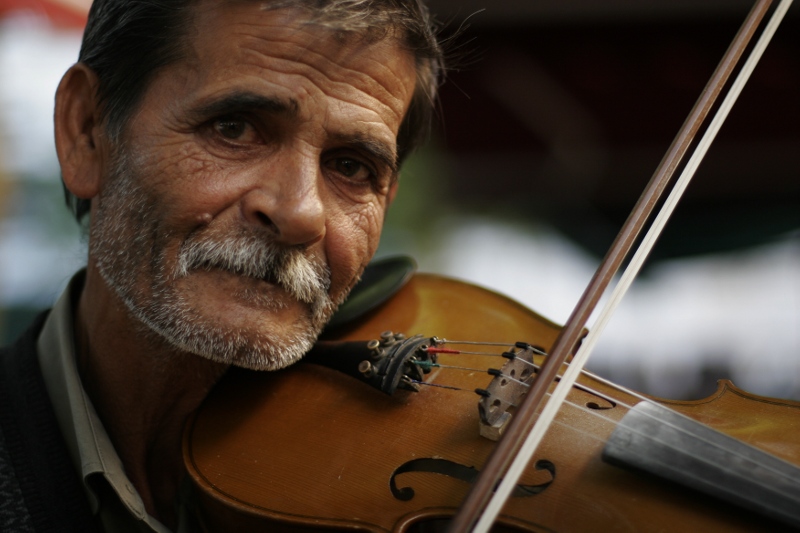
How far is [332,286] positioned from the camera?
1.25m

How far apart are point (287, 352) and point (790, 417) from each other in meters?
0.71

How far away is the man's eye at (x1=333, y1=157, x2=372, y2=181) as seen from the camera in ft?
4.15

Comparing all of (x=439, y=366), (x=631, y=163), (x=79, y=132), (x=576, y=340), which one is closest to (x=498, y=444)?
(x=576, y=340)

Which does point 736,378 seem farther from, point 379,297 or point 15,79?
point 15,79

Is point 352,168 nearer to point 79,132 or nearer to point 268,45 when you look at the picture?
point 268,45

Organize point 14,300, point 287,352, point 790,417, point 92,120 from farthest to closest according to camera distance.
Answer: point 14,300, point 92,120, point 287,352, point 790,417

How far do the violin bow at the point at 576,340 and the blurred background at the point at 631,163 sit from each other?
2.59m

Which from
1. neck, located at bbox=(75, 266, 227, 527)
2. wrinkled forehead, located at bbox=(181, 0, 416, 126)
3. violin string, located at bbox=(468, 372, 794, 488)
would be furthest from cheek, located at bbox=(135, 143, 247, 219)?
violin string, located at bbox=(468, 372, 794, 488)

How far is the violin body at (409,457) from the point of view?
0.85m

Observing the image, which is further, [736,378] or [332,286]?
[736,378]

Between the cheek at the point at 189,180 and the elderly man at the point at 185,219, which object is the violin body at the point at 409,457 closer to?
the elderly man at the point at 185,219

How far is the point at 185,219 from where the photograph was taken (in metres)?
1.12

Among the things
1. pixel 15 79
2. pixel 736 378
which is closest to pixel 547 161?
pixel 736 378

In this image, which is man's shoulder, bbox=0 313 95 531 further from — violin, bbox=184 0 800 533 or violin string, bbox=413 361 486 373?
violin string, bbox=413 361 486 373
